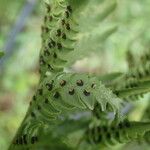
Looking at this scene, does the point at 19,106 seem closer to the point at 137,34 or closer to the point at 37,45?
the point at 37,45

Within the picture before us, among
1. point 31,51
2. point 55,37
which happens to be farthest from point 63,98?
point 31,51

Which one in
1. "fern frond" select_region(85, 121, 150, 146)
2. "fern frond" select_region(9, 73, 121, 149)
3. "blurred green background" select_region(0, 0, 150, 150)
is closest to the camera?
"fern frond" select_region(9, 73, 121, 149)

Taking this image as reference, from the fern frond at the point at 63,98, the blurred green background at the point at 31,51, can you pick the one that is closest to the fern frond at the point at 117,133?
the fern frond at the point at 63,98

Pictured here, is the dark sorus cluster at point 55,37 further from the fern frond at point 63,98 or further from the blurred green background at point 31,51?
the blurred green background at point 31,51

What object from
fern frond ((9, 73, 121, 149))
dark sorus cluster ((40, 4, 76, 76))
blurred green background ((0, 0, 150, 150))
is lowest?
fern frond ((9, 73, 121, 149))

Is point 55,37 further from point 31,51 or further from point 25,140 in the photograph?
point 31,51

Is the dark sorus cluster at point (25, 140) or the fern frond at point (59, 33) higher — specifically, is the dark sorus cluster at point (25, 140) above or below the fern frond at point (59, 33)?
below

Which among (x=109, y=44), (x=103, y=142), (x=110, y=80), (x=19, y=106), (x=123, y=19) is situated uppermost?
(x=123, y=19)

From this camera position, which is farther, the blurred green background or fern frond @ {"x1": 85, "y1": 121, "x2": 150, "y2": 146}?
the blurred green background

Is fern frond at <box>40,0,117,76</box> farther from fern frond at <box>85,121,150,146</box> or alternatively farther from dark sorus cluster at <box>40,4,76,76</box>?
fern frond at <box>85,121,150,146</box>

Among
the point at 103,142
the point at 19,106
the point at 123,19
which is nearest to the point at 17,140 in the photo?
the point at 103,142

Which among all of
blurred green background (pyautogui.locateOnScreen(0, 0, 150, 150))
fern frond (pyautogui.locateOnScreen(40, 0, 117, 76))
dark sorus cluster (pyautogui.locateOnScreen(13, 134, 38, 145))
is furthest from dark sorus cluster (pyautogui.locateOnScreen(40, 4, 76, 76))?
blurred green background (pyautogui.locateOnScreen(0, 0, 150, 150))
